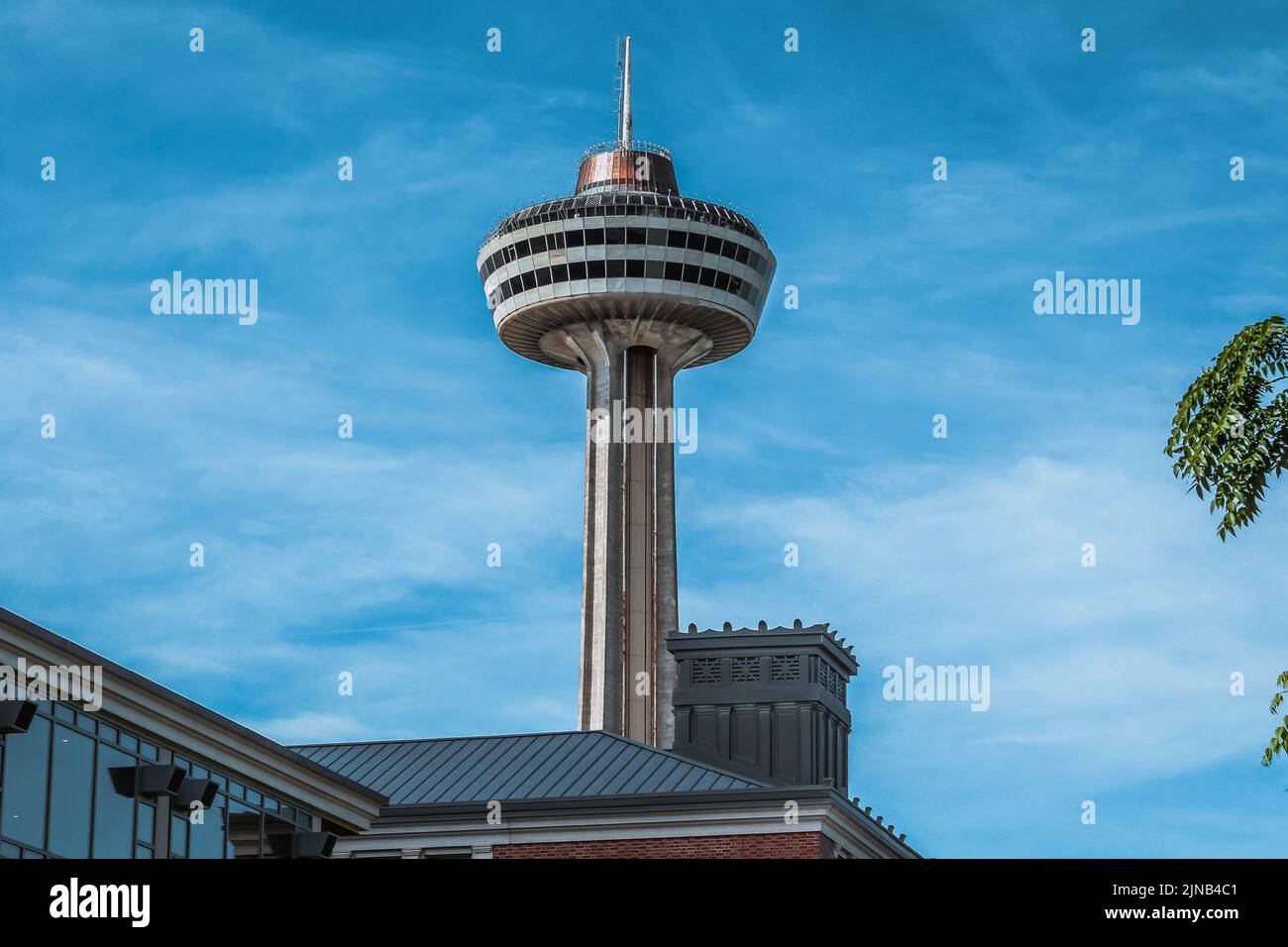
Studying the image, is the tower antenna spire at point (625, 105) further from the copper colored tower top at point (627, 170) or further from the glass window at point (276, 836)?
the glass window at point (276, 836)

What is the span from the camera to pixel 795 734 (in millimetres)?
58250

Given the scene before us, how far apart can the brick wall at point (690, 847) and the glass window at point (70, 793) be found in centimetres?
1705

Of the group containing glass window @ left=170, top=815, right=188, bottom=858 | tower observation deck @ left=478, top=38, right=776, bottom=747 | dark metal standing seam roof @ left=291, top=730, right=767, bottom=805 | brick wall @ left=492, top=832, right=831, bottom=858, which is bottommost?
glass window @ left=170, top=815, right=188, bottom=858

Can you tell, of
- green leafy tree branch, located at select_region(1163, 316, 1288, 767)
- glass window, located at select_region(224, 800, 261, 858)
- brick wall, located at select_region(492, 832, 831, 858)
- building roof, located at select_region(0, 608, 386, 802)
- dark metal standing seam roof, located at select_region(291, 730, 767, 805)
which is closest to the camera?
green leafy tree branch, located at select_region(1163, 316, 1288, 767)

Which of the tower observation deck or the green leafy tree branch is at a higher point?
the tower observation deck

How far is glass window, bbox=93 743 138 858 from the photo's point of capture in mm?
37531

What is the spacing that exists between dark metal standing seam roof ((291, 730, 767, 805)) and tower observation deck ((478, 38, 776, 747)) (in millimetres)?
56166

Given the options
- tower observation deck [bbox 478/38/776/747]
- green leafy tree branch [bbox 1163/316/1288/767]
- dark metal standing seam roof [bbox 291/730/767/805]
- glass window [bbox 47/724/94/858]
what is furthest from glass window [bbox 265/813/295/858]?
tower observation deck [bbox 478/38/776/747]

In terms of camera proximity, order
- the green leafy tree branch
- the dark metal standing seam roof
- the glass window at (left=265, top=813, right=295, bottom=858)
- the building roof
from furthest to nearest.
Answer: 1. the dark metal standing seam roof
2. the glass window at (left=265, top=813, right=295, bottom=858)
3. the building roof
4. the green leafy tree branch

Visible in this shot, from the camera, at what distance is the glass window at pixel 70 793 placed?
3622 cm

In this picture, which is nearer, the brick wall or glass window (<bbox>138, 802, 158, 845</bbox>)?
glass window (<bbox>138, 802, 158, 845</bbox>)

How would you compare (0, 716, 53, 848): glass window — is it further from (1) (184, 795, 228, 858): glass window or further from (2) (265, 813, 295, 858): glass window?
(2) (265, 813, 295, 858): glass window
